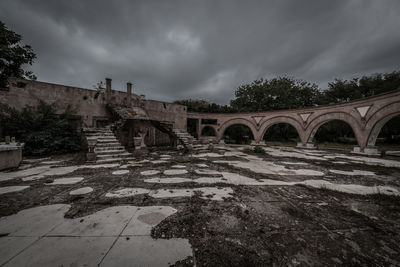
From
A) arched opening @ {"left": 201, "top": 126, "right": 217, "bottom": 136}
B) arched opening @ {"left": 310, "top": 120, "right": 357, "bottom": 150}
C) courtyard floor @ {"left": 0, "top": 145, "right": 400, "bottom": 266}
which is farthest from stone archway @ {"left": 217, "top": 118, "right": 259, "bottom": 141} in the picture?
arched opening @ {"left": 310, "top": 120, "right": 357, "bottom": 150}

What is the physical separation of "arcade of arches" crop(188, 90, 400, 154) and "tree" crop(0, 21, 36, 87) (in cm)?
1460

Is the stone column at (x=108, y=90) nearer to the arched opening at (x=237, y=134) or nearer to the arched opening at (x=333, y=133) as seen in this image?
the arched opening at (x=237, y=134)

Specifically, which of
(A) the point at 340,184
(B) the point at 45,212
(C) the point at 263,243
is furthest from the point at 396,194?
(B) the point at 45,212

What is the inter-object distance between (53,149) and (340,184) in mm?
11892

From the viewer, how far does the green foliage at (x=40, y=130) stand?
258 inches

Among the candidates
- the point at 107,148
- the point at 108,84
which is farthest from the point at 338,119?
Answer: the point at 108,84

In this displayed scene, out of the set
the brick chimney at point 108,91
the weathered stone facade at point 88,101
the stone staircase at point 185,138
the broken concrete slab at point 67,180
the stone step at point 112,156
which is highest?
the brick chimney at point 108,91

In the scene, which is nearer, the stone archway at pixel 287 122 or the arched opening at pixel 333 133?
the stone archway at pixel 287 122

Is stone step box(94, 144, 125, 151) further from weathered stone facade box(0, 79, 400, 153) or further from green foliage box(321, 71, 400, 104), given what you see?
green foliage box(321, 71, 400, 104)

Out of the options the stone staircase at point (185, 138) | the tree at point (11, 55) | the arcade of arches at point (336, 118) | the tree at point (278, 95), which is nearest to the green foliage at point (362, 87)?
the tree at point (278, 95)

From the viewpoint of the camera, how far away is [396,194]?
320 centimetres

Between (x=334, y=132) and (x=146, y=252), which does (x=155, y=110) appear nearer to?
(x=146, y=252)

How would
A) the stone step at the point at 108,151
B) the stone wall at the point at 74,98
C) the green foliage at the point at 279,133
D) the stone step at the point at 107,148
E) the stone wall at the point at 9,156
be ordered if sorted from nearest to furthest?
the stone wall at the point at 9,156 → the stone step at the point at 108,151 → the stone step at the point at 107,148 → the stone wall at the point at 74,98 → the green foliage at the point at 279,133

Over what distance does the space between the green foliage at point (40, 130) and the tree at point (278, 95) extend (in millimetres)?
24524
